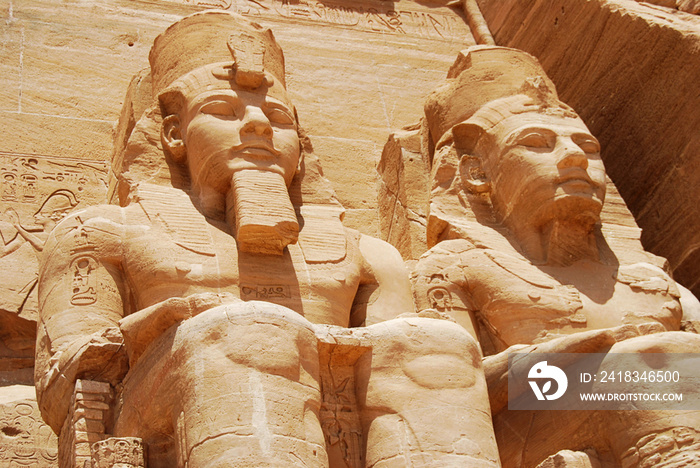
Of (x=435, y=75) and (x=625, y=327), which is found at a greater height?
(x=625, y=327)

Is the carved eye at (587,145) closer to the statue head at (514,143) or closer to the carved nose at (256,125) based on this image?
the statue head at (514,143)

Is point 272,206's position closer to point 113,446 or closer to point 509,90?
point 113,446

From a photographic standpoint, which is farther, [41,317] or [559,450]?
[41,317]

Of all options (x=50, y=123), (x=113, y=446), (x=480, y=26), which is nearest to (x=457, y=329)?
(x=113, y=446)

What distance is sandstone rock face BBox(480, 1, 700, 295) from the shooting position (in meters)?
6.43

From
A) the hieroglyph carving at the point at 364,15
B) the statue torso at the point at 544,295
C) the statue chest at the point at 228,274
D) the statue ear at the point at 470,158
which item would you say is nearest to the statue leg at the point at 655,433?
the statue torso at the point at 544,295

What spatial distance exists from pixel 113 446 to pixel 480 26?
224 inches

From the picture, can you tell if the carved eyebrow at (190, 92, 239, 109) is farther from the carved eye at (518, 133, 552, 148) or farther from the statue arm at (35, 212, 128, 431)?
the carved eye at (518, 133, 552, 148)

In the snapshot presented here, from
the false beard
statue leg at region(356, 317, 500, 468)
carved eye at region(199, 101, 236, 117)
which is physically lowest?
the false beard

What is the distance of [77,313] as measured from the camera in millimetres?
4449

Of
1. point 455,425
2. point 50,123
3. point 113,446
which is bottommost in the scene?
point 50,123

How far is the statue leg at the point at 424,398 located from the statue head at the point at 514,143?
1.37 m

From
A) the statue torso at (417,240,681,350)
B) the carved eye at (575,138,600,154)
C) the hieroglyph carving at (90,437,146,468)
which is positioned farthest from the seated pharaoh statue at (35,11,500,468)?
the carved eye at (575,138,600,154)

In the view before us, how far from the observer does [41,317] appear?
459 centimetres
